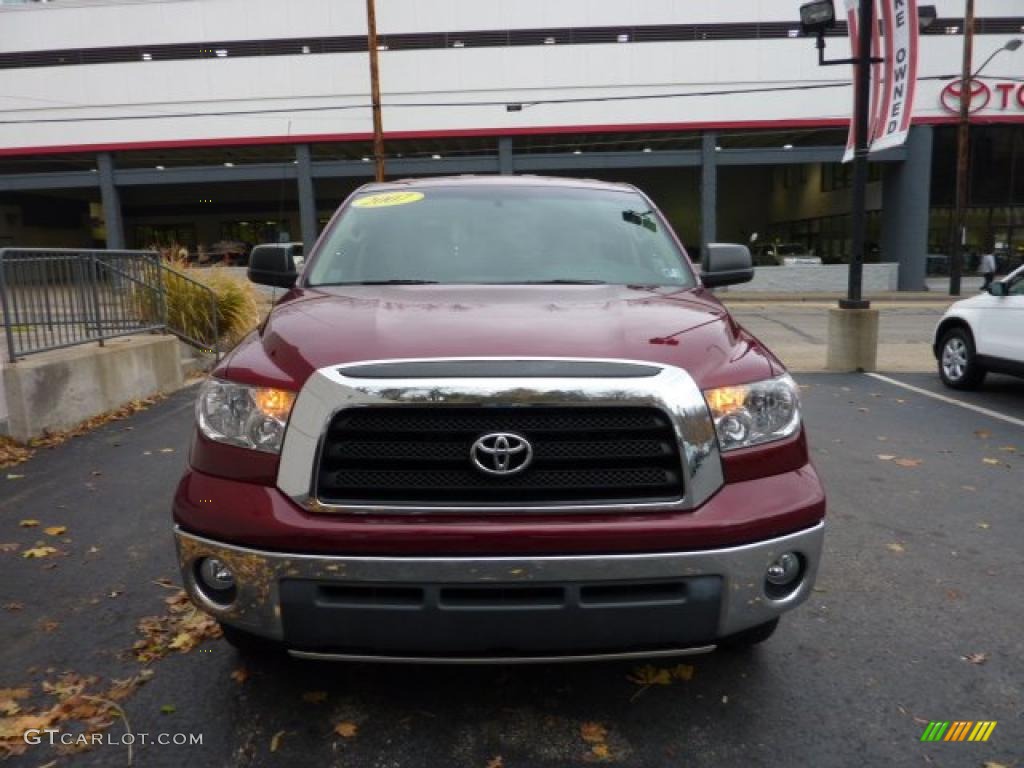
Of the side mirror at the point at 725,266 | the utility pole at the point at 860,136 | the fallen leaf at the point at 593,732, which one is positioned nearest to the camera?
the fallen leaf at the point at 593,732

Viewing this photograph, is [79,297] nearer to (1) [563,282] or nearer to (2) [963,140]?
(1) [563,282]

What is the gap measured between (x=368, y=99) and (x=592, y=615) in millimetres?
28180

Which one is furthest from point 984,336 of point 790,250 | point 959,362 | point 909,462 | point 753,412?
point 790,250

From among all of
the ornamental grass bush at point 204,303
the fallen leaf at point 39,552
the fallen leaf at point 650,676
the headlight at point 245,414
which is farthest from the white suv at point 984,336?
the fallen leaf at point 39,552

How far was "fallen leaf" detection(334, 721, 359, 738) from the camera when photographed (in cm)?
250

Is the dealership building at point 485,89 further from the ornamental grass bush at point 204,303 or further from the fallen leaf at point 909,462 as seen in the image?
the fallen leaf at point 909,462

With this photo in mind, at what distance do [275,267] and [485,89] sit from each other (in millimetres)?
25332

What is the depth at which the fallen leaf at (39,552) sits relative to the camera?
161 inches

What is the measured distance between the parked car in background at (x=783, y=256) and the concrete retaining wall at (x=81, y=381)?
972 inches

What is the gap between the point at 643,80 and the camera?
89.3ft

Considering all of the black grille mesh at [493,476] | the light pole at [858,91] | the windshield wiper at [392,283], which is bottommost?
the black grille mesh at [493,476]

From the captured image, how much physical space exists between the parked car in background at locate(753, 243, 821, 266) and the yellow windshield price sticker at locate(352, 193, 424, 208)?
26.6 meters

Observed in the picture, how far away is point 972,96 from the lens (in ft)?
88.7

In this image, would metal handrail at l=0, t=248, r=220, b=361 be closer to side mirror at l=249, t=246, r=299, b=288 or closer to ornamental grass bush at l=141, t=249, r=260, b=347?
ornamental grass bush at l=141, t=249, r=260, b=347
